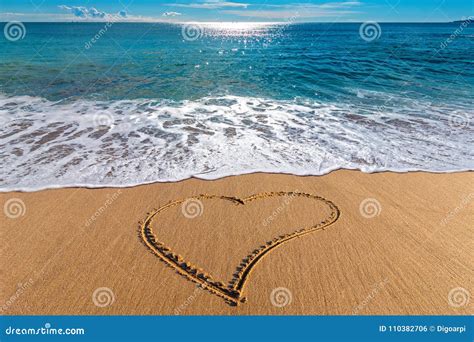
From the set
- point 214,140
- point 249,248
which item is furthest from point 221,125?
point 249,248

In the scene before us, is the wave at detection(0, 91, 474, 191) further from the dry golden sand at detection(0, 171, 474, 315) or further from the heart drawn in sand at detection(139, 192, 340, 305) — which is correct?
the heart drawn in sand at detection(139, 192, 340, 305)

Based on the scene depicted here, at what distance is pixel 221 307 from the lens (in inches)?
183

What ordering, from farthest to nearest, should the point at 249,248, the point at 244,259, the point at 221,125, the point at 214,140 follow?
the point at 221,125 < the point at 214,140 < the point at 249,248 < the point at 244,259

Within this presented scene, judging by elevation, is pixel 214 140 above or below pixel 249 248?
below

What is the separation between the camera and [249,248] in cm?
586

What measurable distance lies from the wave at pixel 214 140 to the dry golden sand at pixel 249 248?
0.89m

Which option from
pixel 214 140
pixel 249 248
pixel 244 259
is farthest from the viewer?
pixel 214 140

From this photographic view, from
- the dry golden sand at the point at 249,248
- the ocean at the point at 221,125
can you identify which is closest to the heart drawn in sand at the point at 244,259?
the dry golden sand at the point at 249,248

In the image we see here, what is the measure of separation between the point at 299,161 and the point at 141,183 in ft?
14.0

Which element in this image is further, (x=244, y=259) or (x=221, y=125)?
(x=221, y=125)

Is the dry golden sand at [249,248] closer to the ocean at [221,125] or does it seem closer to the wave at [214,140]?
the wave at [214,140]

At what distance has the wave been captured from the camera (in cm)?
877

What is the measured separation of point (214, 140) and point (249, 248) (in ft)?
18.4

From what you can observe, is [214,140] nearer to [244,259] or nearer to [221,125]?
[221,125]
